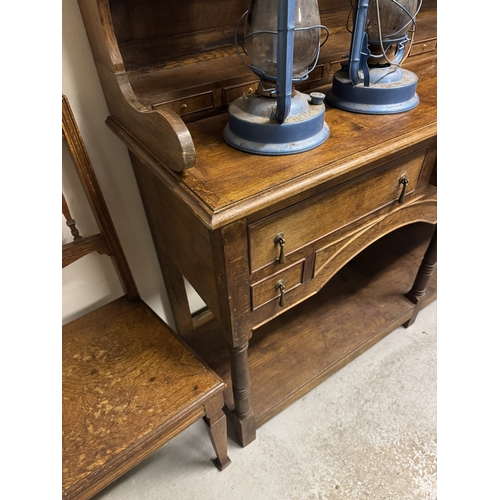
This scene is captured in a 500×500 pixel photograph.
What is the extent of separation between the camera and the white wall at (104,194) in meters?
0.84

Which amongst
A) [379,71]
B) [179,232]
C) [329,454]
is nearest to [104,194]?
[179,232]

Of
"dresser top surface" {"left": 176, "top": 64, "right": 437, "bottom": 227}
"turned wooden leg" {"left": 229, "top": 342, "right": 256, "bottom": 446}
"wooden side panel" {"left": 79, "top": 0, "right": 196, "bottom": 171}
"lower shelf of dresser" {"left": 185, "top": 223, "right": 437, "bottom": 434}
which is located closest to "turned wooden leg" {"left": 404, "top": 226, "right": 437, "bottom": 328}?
"lower shelf of dresser" {"left": 185, "top": 223, "right": 437, "bottom": 434}

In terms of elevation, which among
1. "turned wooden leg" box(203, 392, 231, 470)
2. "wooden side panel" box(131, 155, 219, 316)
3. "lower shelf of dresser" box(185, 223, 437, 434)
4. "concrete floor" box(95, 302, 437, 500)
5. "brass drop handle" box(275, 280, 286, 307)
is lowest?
"concrete floor" box(95, 302, 437, 500)

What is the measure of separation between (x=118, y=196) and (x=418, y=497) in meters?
1.27

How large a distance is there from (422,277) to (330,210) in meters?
0.83

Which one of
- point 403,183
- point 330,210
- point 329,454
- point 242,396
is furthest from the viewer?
point 329,454

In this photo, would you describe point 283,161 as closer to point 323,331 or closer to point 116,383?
point 116,383

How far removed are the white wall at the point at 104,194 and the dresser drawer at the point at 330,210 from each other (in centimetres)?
50

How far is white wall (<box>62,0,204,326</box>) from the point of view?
2.75ft

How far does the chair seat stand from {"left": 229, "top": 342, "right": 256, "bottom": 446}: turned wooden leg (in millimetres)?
76

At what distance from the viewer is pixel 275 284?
0.87 metres

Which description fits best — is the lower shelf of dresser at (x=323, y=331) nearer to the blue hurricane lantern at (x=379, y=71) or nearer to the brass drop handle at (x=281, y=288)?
the brass drop handle at (x=281, y=288)

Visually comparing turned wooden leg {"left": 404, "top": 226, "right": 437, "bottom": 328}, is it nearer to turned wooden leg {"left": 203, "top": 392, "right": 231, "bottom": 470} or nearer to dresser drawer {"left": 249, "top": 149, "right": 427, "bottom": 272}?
dresser drawer {"left": 249, "top": 149, "right": 427, "bottom": 272}

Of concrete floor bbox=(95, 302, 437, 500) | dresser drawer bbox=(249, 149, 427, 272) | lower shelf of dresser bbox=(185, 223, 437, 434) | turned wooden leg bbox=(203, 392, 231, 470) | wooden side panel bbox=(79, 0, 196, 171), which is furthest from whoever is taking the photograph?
lower shelf of dresser bbox=(185, 223, 437, 434)
